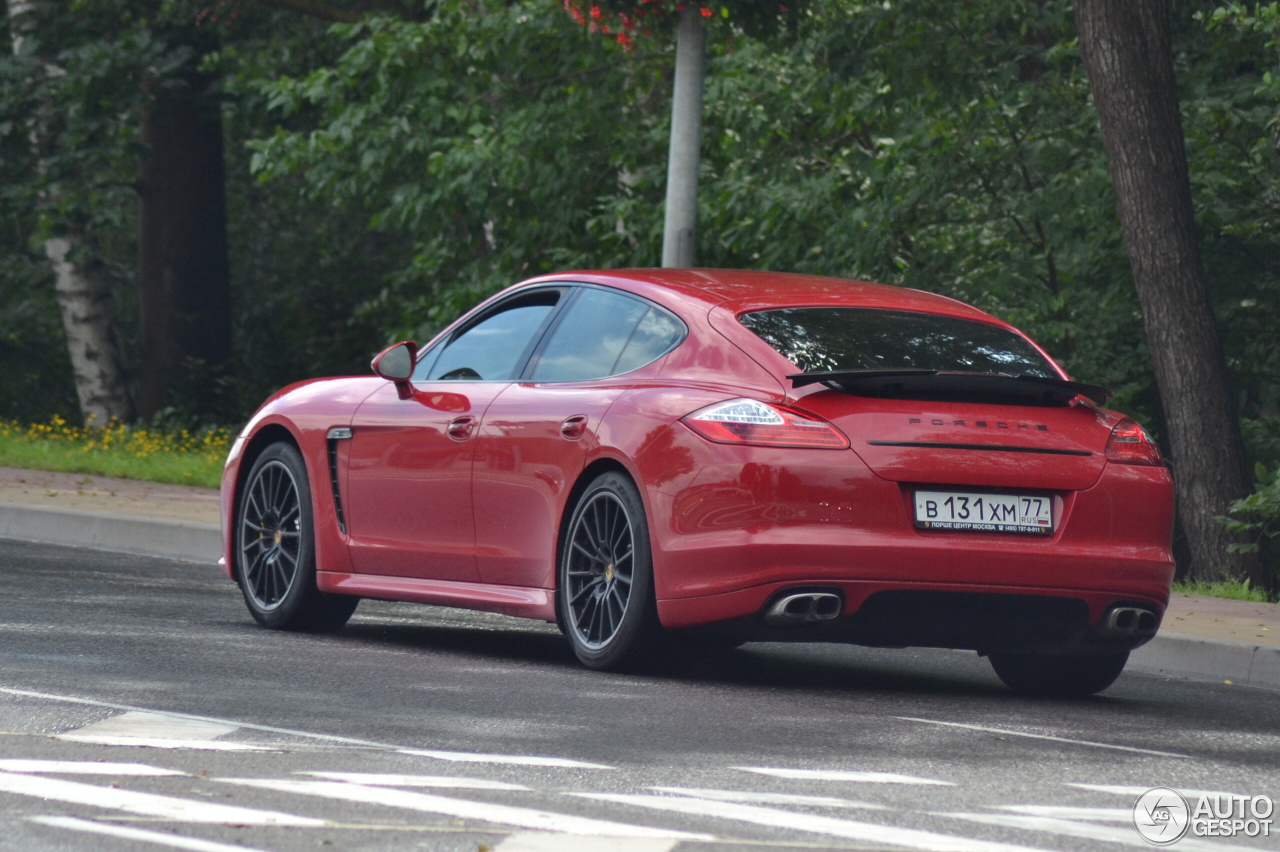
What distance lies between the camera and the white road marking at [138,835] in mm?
4281

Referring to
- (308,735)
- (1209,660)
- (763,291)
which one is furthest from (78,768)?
(1209,660)

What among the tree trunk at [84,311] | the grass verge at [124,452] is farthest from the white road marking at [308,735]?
the tree trunk at [84,311]

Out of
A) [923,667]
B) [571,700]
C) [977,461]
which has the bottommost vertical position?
[923,667]

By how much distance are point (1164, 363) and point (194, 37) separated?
1612 centimetres

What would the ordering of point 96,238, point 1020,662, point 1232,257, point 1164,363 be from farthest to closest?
point 96,238, point 1232,257, point 1164,363, point 1020,662

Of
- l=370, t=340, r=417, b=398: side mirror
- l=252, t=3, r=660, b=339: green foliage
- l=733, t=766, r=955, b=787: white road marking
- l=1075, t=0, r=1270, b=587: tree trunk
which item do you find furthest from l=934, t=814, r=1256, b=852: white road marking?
l=252, t=3, r=660, b=339: green foliage

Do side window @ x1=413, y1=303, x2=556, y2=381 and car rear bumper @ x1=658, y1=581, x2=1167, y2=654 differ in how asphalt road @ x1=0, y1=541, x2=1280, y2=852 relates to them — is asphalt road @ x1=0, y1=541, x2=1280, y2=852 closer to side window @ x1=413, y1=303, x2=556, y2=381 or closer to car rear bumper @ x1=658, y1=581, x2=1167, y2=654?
car rear bumper @ x1=658, y1=581, x2=1167, y2=654

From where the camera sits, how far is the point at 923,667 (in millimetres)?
8883

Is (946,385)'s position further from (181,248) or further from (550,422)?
(181,248)

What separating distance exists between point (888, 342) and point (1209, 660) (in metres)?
2.63

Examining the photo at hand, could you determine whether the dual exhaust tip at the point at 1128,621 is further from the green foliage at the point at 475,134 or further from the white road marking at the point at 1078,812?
the green foliage at the point at 475,134

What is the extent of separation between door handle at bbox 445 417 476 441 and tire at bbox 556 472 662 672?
30.2 inches

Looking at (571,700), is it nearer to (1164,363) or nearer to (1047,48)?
(1164,363)

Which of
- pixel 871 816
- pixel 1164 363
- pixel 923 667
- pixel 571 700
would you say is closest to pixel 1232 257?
pixel 1164 363
